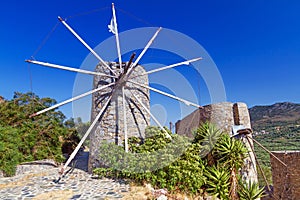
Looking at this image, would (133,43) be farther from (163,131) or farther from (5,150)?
(5,150)

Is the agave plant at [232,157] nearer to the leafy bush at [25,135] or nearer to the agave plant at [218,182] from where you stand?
the agave plant at [218,182]

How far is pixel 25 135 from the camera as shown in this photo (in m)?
9.97

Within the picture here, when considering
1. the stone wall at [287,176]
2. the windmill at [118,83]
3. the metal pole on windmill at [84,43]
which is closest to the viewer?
the windmill at [118,83]

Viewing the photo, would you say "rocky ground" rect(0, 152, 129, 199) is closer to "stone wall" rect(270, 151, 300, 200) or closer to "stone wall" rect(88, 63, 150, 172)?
"stone wall" rect(88, 63, 150, 172)

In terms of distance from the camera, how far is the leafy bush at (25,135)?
8422 millimetres

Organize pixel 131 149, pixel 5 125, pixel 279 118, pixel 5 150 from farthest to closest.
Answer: pixel 279 118 → pixel 5 125 → pixel 5 150 → pixel 131 149

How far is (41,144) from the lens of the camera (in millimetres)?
10570

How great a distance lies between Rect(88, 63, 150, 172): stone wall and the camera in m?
7.46

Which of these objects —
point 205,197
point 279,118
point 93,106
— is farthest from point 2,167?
point 279,118

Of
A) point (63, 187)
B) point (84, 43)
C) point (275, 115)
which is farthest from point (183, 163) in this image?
point (275, 115)

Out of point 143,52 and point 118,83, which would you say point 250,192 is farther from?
point 143,52

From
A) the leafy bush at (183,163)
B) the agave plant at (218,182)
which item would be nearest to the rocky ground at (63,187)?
the leafy bush at (183,163)

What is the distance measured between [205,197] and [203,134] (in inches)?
80.8

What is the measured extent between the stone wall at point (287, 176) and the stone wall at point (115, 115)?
254 inches
